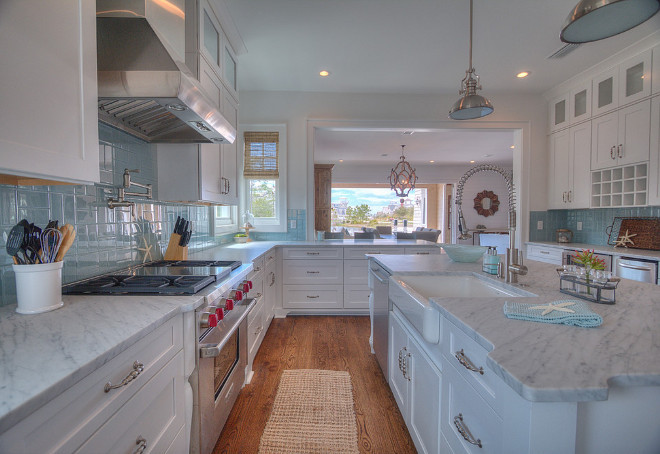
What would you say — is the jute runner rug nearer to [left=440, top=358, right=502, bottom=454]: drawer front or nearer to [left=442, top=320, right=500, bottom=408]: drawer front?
[left=440, top=358, right=502, bottom=454]: drawer front

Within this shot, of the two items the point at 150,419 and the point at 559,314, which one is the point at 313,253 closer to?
the point at 150,419

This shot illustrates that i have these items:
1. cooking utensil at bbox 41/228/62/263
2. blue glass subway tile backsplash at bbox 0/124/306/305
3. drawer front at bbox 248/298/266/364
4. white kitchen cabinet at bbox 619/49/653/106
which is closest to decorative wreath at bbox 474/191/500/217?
white kitchen cabinet at bbox 619/49/653/106

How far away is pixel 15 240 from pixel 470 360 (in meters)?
1.40

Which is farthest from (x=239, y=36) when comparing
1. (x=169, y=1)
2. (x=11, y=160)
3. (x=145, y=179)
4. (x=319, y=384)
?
(x=319, y=384)

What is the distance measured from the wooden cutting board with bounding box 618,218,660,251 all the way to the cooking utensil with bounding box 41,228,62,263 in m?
4.49

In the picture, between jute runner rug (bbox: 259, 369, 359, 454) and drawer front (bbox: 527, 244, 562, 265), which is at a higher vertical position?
drawer front (bbox: 527, 244, 562, 265)

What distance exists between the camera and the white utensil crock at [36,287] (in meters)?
0.89

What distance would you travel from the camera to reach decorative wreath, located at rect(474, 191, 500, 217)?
8805mm

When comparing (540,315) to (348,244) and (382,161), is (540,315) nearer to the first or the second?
(348,244)

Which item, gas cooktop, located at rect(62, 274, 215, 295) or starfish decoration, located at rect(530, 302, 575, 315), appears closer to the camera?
starfish decoration, located at rect(530, 302, 575, 315)

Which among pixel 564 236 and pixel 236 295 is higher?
pixel 564 236

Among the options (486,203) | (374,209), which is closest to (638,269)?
(486,203)

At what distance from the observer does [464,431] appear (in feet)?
2.90

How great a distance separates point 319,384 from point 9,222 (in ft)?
6.11
